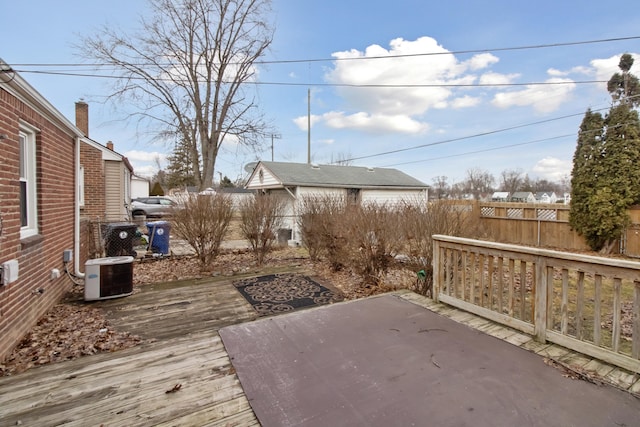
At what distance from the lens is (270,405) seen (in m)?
2.04

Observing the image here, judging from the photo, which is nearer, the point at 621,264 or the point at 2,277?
the point at 621,264

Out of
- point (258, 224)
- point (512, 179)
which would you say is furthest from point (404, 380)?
point (512, 179)

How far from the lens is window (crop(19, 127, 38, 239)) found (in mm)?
3584

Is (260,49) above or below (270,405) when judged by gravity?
above

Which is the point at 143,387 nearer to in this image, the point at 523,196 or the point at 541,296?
the point at 541,296

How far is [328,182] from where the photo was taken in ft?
43.3

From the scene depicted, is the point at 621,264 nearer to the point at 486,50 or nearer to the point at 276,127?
the point at 486,50

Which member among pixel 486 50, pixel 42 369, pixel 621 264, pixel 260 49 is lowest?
pixel 42 369

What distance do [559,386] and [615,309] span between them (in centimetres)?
82

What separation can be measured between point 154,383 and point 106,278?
9.51 ft

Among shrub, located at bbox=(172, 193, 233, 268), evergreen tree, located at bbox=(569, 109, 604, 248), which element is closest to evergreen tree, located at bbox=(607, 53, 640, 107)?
evergreen tree, located at bbox=(569, 109, 604, 248)

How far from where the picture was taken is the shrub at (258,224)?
23.7 feet

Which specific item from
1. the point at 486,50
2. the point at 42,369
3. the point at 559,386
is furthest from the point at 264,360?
the point at 486,50

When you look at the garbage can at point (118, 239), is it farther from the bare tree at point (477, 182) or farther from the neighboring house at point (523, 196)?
the neighboring house at point (523, 196)
